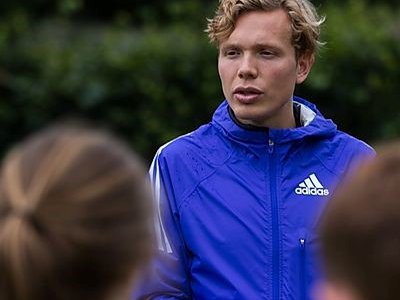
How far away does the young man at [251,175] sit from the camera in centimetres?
388

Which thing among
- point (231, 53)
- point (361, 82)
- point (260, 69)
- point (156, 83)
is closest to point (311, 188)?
point (260, 69)

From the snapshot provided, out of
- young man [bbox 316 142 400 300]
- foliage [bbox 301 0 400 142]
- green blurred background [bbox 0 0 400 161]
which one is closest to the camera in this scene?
young man [bbox 316 142 400 300]

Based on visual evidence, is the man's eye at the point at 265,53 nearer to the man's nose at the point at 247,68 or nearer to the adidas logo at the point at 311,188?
the man's nose at the point at 247,68

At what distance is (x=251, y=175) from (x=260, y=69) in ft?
1.33

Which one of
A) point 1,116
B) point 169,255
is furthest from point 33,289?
point 1,116

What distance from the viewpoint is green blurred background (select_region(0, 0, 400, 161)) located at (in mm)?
8352

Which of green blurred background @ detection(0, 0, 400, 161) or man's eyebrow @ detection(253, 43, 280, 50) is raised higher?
man's eyebrow @ detection(253, 43, 280, 50)

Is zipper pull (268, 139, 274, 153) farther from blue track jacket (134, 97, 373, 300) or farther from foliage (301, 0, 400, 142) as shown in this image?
foliage (301, 0, 400, 142)

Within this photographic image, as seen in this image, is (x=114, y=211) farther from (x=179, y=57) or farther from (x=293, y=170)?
(x=179, y=57)

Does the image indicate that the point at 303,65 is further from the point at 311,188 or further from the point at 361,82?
the point at 361,82

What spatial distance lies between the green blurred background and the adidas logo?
420cm

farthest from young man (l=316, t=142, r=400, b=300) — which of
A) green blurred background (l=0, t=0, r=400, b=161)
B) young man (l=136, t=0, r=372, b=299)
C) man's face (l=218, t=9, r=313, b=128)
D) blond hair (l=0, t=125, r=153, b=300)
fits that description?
green blurred background (l=0, t=0, r=400, b=161)

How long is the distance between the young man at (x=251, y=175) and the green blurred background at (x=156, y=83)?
158 inches

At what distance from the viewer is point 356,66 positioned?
8.59 m
